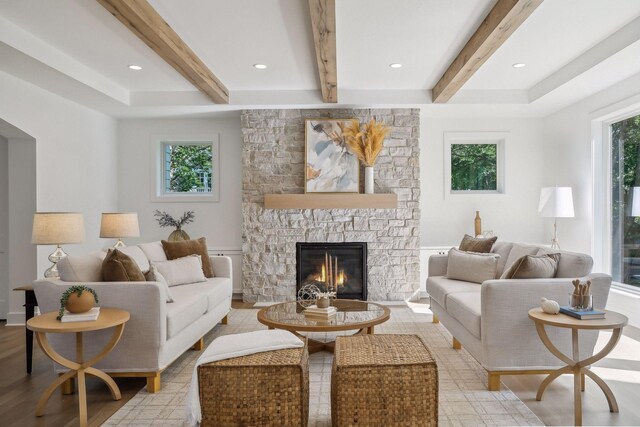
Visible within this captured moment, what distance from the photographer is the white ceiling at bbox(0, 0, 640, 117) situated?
3.42 meters

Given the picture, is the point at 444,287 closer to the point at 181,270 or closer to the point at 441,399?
the point at 441,399

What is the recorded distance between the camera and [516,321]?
2.95m

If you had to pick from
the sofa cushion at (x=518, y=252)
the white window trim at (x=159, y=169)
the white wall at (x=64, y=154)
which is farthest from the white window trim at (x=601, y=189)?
Result: the white wall at (x=64, y=154)

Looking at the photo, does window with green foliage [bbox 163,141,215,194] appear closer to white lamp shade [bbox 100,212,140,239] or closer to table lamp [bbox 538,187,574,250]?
white lamp shade [bbox 100,212,140,239]

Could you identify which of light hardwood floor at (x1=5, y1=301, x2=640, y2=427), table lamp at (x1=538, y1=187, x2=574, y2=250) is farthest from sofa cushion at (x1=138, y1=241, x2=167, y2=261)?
table lamp at (x1=538, y1=187, x2=574, y2=250)

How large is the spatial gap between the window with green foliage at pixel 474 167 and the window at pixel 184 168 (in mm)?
3378

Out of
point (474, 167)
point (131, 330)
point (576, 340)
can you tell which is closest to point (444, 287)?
point (576, 340)

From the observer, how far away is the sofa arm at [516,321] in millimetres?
2945

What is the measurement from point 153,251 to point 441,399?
9.40 ft

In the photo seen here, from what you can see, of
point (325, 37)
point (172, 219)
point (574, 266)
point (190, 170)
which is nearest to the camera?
point (574, 266)

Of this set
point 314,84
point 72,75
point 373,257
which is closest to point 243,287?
point 373,257

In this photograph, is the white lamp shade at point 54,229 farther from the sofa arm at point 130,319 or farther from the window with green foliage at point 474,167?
the window with green foliage at point 474,167

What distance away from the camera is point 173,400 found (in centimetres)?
288

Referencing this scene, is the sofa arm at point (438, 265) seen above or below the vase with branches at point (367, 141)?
below
